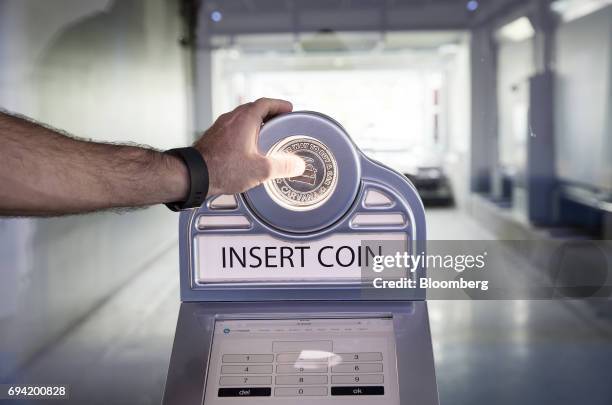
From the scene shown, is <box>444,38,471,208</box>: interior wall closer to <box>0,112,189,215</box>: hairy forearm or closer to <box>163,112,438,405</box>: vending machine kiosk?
<box>163,112,438,405</box>: vending machine kiosk

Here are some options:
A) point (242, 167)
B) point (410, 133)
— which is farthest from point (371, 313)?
point (410, 133)

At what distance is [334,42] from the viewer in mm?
1628

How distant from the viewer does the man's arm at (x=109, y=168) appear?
55 cm

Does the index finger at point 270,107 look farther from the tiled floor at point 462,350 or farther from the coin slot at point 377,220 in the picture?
the tiled floor at point 462,350

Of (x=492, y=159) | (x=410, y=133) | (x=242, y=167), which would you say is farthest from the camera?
(x=492, y=159)

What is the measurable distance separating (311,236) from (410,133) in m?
0.55

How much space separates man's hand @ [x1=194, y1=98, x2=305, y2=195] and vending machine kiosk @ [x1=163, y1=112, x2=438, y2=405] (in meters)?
0.03

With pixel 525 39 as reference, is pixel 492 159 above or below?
below

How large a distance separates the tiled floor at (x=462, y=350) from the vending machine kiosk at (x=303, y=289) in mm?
1118

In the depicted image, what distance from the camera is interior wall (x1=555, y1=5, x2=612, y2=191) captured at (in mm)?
3723

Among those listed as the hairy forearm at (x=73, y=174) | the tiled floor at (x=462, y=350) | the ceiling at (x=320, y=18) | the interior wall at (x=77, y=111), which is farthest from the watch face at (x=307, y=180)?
the tiled floor at (x=462, y=350)

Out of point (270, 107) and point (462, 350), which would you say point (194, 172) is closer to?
point (270, 107)

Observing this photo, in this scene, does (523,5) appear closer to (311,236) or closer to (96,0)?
(96,0)

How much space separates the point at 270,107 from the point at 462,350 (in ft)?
8.22
